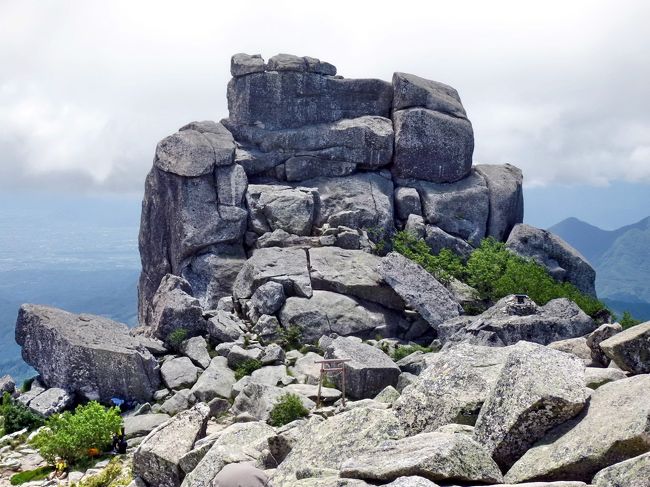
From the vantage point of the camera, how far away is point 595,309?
44.9 meters

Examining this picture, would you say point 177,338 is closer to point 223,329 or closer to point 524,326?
point 223,329

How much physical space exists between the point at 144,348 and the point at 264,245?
1396 centimetres

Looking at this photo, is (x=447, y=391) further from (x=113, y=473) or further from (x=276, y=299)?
(x=276, y=299)

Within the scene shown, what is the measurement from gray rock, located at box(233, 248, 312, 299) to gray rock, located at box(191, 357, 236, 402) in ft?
28.8

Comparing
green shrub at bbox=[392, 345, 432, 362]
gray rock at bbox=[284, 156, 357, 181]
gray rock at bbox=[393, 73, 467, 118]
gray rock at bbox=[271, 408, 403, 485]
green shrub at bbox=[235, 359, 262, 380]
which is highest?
gray rock at bbox=[393, 73, 467, 118]

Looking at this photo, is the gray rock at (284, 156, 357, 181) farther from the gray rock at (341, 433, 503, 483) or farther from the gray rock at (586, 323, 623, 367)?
the gray rock at (341, 433, 503, 483)

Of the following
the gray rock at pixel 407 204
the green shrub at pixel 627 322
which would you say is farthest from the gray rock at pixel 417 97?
the green shrub at pixel 627 322

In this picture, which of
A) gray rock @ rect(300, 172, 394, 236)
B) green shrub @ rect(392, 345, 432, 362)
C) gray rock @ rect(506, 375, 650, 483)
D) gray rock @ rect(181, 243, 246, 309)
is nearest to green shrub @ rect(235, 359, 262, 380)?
green shrub @ rect(392, 345, 432, 362)

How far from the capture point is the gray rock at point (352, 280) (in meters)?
43.7

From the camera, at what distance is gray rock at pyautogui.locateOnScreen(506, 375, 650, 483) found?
13.5 m

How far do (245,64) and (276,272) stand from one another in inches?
857

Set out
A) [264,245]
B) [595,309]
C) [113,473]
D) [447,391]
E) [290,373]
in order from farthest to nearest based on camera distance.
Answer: [264,245] → [595,309] → [290,373] → [113,473] → [447,391]

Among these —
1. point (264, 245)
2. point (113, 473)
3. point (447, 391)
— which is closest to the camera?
point (447, 391)

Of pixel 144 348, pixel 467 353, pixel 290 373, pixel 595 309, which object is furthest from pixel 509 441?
pixel 595 309
